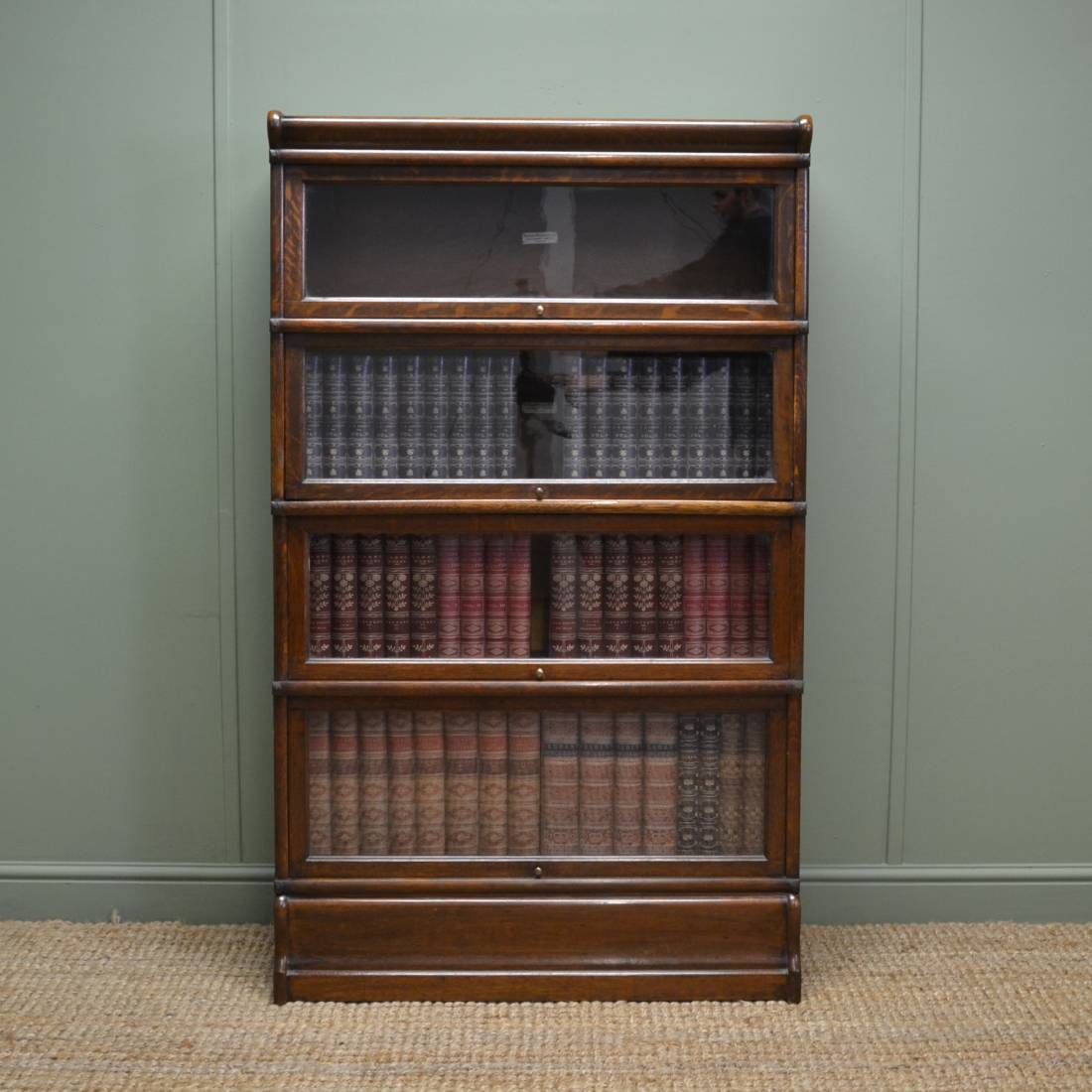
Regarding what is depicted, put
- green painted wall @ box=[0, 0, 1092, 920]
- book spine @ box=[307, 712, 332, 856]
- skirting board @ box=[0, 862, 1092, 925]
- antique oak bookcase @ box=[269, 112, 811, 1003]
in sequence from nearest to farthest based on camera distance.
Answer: antique oak bookcase @ box=[269, 112, 811, 1003], book spine @ box=[307, 712, 332, 856], green painted wall @ box=[0, 0, 1092, 920], skirting board @ box=[0, 862, 1092, 925]

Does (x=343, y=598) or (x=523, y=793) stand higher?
(x=343, y=598)

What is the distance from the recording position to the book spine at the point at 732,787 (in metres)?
2.38

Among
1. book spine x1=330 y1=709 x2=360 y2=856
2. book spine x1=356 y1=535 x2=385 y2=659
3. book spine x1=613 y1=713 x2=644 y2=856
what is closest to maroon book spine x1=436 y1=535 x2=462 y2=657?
book spine x1=356 y1=535 x2=385 y2=659

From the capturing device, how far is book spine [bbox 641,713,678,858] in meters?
2.38

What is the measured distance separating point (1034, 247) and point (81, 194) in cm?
202

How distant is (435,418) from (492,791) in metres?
0.73

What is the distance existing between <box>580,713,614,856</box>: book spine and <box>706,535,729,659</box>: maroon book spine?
0.80ft

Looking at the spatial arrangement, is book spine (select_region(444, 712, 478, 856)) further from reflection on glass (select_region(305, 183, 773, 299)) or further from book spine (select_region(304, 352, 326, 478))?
reflection on glass (select_region(305, 183, 773, 299))

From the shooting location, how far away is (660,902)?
2.35m

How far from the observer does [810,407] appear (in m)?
2.63

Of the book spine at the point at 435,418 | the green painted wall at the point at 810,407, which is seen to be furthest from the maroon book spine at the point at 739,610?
the book spine at the point at 435,418

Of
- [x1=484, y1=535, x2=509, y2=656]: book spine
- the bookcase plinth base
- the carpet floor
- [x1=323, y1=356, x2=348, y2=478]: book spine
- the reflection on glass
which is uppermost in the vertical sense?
the reflection on glass

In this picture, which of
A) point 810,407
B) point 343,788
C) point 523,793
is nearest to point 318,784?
point 343,788

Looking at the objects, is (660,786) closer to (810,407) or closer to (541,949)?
(541,949)
